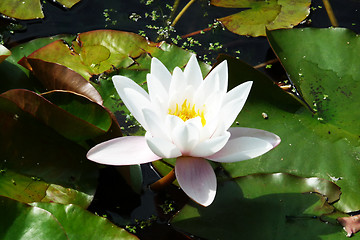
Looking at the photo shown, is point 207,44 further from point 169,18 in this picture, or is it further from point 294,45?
point 294,45

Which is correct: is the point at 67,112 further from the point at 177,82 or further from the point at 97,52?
the point at 97,52

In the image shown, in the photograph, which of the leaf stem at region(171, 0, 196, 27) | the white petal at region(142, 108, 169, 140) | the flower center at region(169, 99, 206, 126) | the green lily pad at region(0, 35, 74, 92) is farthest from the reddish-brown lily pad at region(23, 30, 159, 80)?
the white petal at region(142, 108, 169, 140)

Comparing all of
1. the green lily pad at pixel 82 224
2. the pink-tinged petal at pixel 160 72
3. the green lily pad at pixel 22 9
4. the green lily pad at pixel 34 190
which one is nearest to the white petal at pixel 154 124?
the pink-tinged petal at pixel 160 72

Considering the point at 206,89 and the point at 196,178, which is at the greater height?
the point at 206,89

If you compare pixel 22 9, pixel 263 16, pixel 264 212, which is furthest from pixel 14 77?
pixel 263 16

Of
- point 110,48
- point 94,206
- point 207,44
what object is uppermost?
point 110,48

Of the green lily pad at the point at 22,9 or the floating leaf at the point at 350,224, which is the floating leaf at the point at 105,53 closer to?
the green lily pad at the point at 22,9

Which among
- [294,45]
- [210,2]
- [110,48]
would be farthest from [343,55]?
[110,48]
